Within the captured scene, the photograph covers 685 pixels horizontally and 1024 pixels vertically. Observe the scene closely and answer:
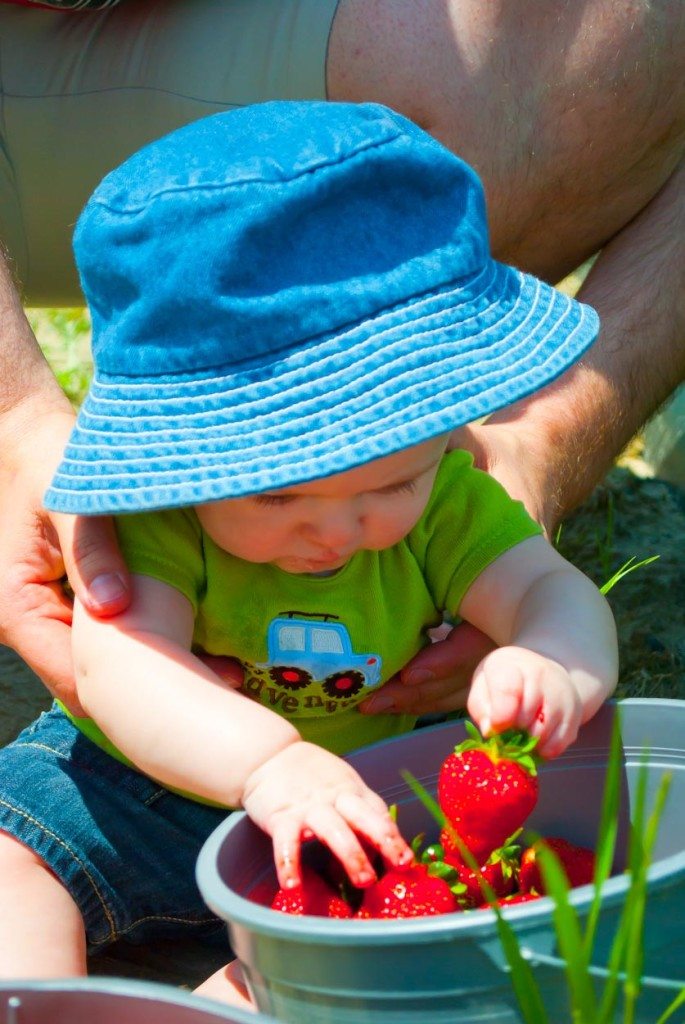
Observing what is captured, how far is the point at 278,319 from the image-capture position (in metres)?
1.23

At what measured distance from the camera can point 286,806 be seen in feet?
3.91

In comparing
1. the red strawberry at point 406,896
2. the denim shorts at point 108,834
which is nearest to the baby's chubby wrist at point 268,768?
the red strawberry at point 406,896

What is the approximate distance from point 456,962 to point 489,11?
168 cm

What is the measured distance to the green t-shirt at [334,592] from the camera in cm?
155

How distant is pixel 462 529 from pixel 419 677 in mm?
193

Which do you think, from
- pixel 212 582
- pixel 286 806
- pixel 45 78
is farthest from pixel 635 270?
pixel 286 806

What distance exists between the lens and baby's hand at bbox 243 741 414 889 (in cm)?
114

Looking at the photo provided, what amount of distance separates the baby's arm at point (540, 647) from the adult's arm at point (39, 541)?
0.41m

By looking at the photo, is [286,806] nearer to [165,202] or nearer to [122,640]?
[122,640]

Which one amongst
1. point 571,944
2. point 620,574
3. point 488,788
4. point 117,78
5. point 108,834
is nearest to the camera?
point 571,944

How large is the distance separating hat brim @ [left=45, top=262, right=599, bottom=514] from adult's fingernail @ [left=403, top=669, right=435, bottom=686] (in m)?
0.48

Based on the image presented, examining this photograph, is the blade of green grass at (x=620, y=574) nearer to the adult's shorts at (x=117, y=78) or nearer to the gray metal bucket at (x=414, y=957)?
the gray metal bucket at (x=414, y=957)

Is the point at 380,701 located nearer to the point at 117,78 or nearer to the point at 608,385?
the point at 608,385

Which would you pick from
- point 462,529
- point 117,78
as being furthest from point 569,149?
point 462,529
